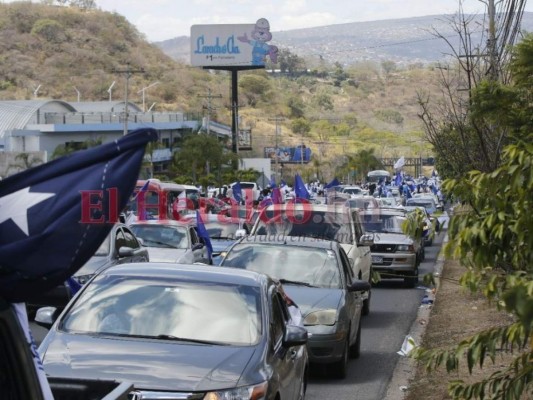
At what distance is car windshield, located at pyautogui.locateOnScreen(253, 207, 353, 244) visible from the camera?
1895 cm

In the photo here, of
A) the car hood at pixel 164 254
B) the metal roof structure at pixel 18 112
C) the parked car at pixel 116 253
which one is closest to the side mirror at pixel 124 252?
the parked car at pixel 116 253

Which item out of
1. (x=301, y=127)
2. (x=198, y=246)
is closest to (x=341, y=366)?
(x=198, y=246)

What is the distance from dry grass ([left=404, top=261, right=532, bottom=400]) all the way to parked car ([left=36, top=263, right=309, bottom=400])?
4.81 ft

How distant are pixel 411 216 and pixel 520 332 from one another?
4.79 feet

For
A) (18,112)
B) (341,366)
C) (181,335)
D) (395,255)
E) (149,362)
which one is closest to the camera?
(149,362)

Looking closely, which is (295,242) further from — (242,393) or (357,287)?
(242,393)

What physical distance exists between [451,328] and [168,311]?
8389mm

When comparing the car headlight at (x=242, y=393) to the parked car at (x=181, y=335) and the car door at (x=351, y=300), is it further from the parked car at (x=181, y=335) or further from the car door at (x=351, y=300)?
the car door at (x=351, y=300)

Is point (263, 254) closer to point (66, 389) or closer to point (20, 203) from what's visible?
point (66, 389)

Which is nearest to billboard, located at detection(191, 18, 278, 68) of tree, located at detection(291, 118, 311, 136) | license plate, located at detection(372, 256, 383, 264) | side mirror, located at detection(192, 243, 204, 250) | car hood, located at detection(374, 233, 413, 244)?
tree, located at detection(291, 118, 311, 136)

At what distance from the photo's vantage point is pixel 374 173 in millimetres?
92938

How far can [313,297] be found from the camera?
42.9ft

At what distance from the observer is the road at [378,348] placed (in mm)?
12328

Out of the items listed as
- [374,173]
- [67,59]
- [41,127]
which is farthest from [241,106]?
[41,127]
